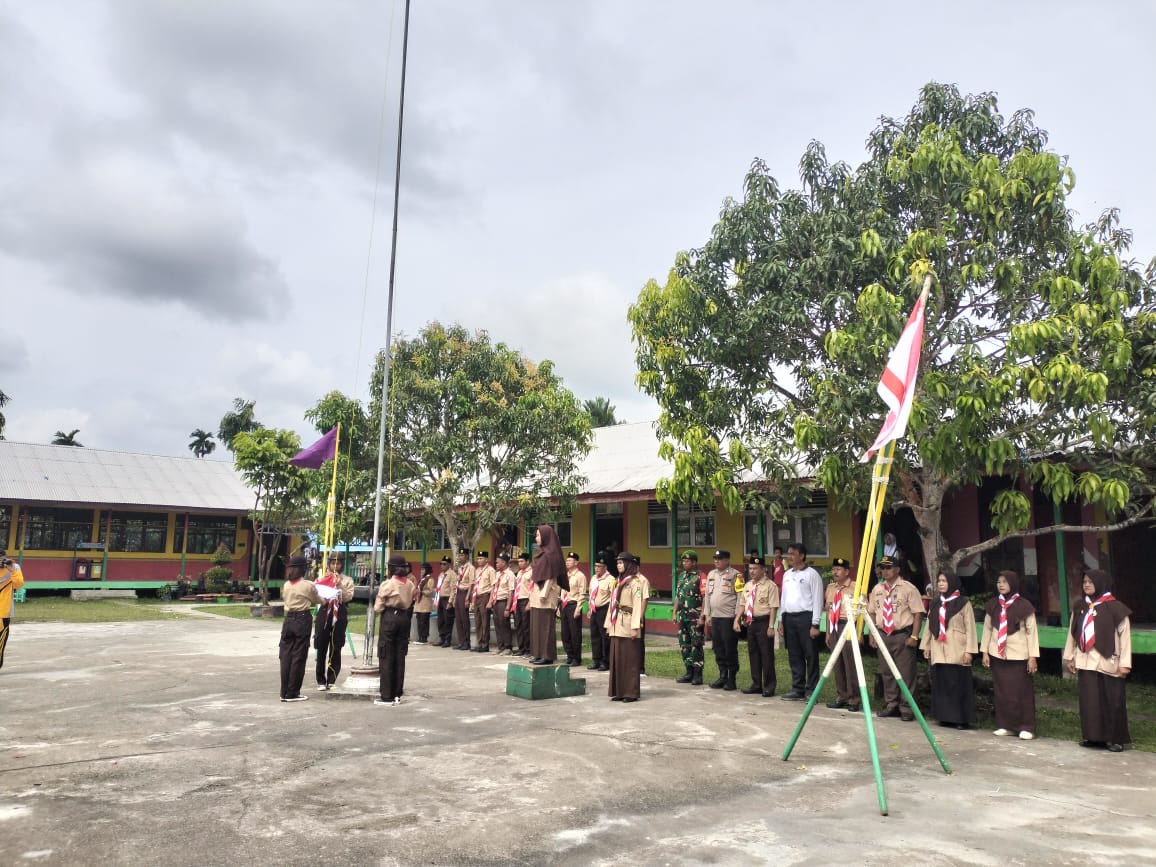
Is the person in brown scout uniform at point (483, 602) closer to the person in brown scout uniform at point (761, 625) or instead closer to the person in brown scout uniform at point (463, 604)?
the person in brown scout uniform at point (463, 604)

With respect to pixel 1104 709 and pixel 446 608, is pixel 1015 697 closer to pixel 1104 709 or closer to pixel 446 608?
pixel 1104 709

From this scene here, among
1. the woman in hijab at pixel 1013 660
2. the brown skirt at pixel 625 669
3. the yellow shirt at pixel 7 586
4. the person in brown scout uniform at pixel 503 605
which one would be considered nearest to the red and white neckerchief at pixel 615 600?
the brown skirt at pixel 625 669

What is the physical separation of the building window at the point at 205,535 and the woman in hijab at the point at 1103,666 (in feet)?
94.5

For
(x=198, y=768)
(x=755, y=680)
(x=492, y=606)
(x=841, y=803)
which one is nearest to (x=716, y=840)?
(x=841, y=803)

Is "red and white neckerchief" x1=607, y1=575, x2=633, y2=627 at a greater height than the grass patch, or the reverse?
"red and white neckerchief" x1=607, y1=575, x2=633, y2=627

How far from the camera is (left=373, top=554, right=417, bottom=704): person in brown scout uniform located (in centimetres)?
945

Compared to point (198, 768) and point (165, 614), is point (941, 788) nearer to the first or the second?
point (198, 768)

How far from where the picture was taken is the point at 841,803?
571cm

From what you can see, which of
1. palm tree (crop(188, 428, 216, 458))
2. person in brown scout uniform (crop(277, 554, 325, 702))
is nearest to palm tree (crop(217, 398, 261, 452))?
palm tree (crop(188, 428, 216, 458))

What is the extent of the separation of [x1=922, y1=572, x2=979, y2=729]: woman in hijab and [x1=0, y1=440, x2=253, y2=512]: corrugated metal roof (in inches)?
1033

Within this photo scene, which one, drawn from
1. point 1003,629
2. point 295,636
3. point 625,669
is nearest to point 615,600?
point 625,669

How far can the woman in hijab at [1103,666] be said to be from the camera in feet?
25.3

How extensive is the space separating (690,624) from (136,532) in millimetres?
24414

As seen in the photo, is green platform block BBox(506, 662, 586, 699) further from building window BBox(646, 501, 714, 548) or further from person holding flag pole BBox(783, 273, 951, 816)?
building window BBox(646, 501, 714, 548)
